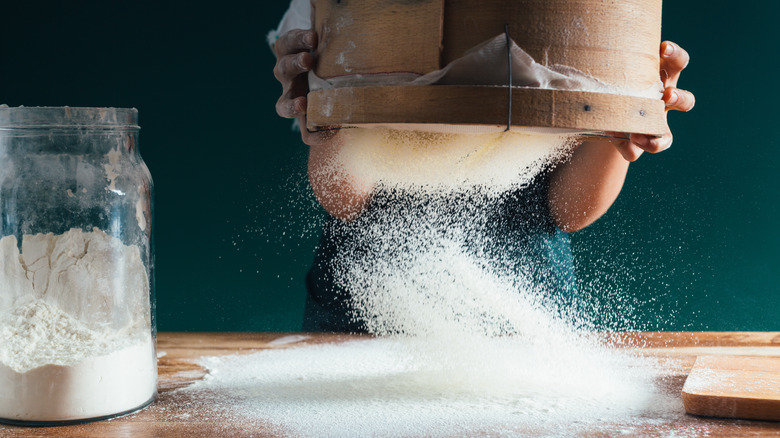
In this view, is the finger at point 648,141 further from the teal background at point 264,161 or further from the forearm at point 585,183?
the teal background at point 264,161

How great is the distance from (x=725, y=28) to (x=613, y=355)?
1700 mm

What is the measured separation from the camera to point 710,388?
792 mm

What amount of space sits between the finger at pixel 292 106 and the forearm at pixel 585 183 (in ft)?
2.37

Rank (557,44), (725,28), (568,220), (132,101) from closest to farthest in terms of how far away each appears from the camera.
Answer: (557,44)
(568,220)
(725,28)
(132,101)

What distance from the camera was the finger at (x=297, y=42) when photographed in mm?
775

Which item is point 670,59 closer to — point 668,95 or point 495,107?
point 668,95

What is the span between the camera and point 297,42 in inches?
31.7

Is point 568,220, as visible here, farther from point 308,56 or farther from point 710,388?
point 308,56

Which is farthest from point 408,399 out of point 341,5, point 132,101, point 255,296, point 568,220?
point 132,101

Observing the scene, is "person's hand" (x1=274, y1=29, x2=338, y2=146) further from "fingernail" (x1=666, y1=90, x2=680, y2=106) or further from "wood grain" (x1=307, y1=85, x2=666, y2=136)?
"fingernail" (x1=666, y1=90, x2=680, y2=106)

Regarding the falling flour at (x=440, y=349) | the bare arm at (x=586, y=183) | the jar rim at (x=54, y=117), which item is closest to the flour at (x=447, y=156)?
the falling flour at (x=440, y=349)

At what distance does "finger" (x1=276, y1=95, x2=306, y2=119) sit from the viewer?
86 cm

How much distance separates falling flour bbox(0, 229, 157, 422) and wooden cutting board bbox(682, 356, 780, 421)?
0.61 m

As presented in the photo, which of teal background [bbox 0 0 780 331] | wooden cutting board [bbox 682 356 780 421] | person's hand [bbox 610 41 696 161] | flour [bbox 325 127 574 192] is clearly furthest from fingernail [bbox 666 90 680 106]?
teal background [bbox 0 0 780 331]
